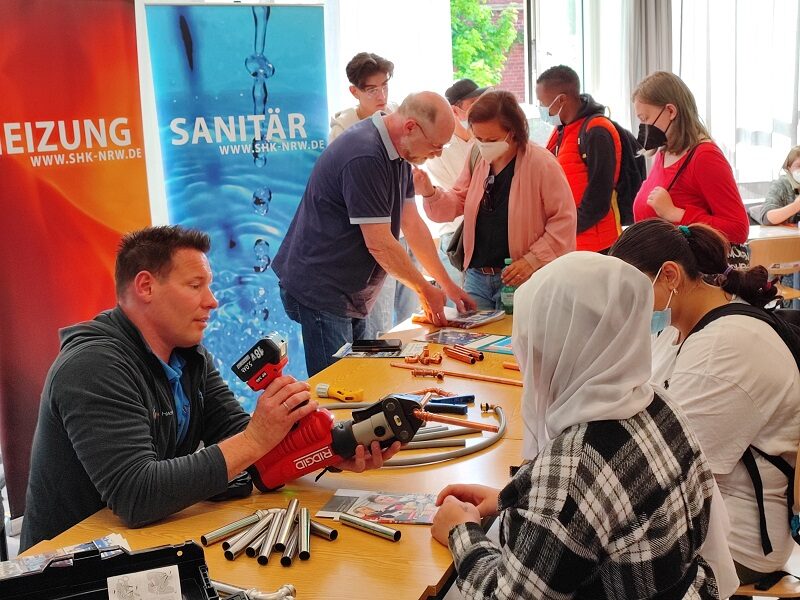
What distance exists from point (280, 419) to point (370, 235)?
4.73 feet

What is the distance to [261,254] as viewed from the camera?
157 inches

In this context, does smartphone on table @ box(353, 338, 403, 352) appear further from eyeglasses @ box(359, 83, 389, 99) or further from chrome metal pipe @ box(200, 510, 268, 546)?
eyeglasses @ box(359, 83, 389, 99)

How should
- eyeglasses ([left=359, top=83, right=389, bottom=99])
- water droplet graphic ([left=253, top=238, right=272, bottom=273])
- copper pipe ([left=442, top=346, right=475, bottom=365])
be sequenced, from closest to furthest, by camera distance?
copper pipe ([left=442, top=346, right=475, bottom=365])
water droplet graphic ([left=253, top=238, right=272, bottom=273])
eyeglasses ([left=359, top=83, right=389, bottom=99])

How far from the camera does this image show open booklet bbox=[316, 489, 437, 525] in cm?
167

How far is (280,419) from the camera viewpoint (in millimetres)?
1772

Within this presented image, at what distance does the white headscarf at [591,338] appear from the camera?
132cm

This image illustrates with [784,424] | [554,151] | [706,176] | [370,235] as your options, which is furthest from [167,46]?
[784,424]

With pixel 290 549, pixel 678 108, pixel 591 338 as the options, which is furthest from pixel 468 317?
pixel 591 338

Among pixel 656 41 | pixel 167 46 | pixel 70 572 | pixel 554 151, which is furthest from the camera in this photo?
pixel 656 41

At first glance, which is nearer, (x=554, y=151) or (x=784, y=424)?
(x=784, y=424)

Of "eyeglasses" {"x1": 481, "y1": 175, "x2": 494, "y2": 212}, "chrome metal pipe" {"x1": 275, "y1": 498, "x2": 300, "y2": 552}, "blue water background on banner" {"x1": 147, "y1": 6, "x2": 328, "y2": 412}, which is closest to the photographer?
"chrome metal pipe" {"x1": 275, "y1": 498, "x2": 300, "y2": 552}

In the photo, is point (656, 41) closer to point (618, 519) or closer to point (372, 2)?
point (372, 2)

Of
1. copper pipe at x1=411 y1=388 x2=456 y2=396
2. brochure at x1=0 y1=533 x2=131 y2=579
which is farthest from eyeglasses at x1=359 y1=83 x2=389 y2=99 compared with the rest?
brochure at x1=0 y1=533 x2=131 y2=579

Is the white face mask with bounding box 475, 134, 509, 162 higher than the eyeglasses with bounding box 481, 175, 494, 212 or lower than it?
higher
